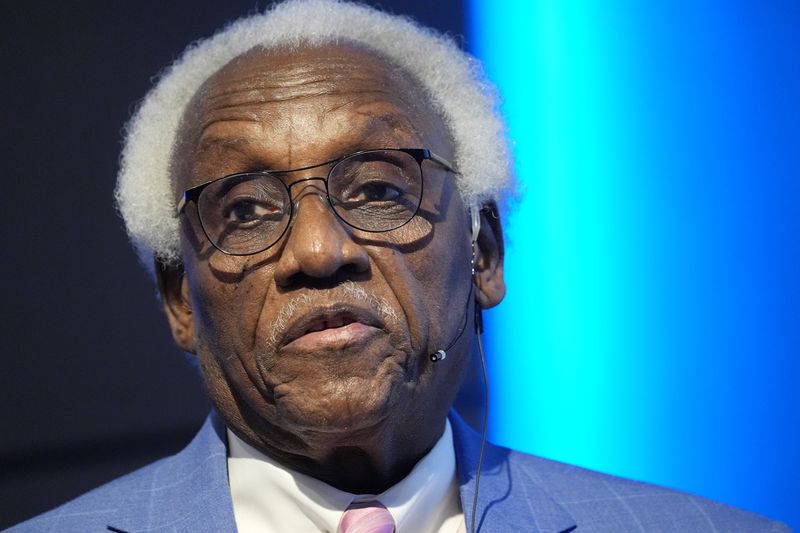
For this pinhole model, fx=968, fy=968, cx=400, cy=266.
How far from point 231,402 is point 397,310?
376mm

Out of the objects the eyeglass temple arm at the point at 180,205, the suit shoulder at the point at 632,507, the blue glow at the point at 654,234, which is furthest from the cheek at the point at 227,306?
the blue glow at the point at 654,234

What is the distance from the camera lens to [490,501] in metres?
1.89

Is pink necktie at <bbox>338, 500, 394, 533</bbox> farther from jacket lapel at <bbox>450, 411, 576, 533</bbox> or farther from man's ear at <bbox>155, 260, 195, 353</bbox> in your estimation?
man's ear at <bbox>155, 260, 195, 353</bbox>

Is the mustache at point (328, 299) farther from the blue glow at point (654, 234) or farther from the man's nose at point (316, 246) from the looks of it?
the blue glow at point (654, 234)

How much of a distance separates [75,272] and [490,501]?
1244mm

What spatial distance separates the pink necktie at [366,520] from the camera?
170cm

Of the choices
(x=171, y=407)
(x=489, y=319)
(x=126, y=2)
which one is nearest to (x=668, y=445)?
(x=489, y=319)

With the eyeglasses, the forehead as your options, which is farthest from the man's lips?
the forehead

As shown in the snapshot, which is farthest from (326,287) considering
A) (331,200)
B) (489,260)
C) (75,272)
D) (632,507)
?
(75,272)

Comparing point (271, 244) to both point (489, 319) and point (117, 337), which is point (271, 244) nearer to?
point (117, 337)

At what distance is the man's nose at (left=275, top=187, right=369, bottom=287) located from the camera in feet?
5.33

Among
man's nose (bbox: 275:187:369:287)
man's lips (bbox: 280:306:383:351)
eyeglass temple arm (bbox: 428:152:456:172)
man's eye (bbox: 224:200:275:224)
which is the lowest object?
man's lips (bbox: 280:306:383:351)

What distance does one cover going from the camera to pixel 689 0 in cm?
283

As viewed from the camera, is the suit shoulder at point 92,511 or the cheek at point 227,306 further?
the suit shoulder at point 92,511
